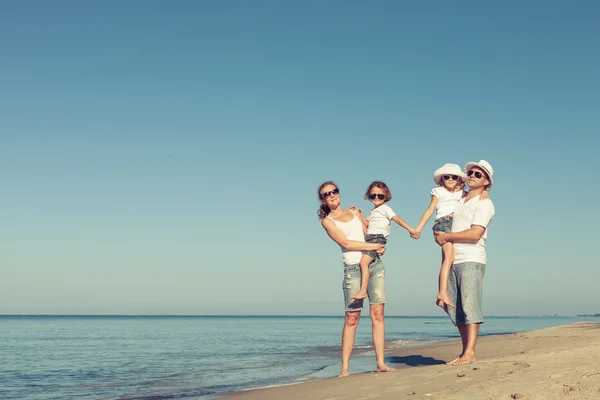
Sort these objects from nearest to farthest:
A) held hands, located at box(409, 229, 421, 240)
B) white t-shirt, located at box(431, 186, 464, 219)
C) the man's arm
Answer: the man's arm
held hands, located at box(409, 229, 421, 240)
white t-shirt, located at box(431, 186, 464, 219)

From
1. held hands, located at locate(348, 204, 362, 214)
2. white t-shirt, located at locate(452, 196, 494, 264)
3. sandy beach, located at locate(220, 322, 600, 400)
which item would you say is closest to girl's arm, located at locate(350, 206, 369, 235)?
held hands, located at locate(348, 204, 362, 214)

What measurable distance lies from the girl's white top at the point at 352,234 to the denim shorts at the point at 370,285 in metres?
0.08

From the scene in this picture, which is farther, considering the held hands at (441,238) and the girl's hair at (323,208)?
the girl's hair at (323,208)

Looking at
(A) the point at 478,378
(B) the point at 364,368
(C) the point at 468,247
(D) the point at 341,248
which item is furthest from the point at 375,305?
(B) the point at 364,368

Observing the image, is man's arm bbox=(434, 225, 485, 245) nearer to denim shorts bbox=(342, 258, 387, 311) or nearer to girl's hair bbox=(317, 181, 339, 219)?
denim shorts bbox=(342, 258, 387, 311)

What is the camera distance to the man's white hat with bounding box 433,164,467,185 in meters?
6.89

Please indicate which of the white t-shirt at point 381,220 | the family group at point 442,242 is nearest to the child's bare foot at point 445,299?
the family group at point 442,242

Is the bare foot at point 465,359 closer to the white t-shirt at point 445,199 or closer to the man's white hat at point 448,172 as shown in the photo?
the white t-shirt at point 445,199

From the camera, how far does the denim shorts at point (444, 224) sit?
6918 millimetres

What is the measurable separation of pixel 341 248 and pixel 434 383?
2.04 metres

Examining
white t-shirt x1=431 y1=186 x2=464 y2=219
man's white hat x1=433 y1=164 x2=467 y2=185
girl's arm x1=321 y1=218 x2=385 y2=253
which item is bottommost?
girl's arm x1=321 y1=218 x2=385 y2=253

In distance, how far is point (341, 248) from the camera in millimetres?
6898

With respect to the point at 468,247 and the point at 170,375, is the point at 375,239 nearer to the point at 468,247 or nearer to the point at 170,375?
the point at 468,247

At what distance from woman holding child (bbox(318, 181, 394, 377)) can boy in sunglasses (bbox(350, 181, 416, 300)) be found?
3.3 inches
